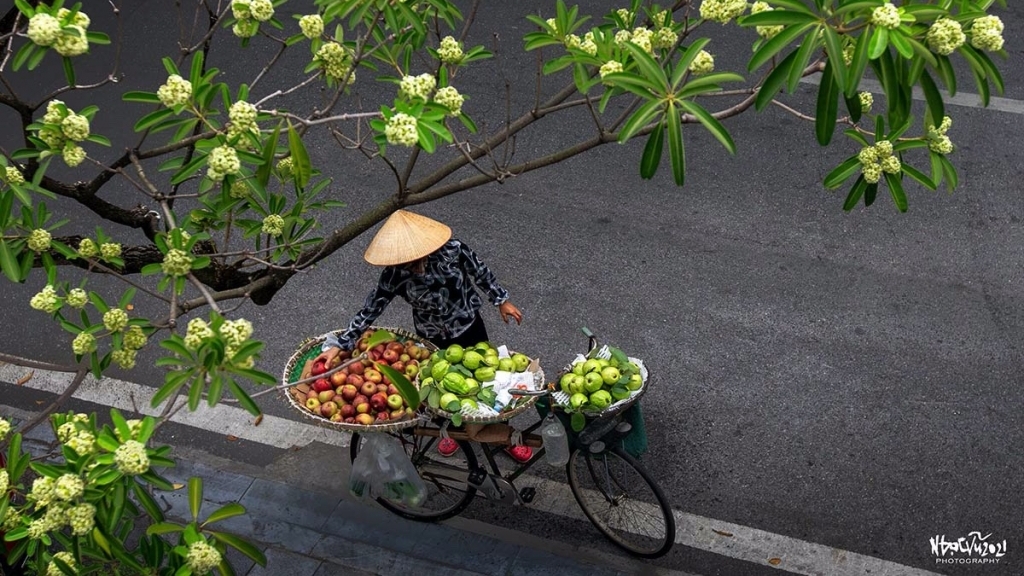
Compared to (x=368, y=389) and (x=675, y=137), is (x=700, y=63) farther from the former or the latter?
(x=368, y=389)

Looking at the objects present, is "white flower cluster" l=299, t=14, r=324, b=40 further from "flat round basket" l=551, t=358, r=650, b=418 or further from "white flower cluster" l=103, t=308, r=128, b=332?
"flat round basket" l=551, t=358, r=650, b=418

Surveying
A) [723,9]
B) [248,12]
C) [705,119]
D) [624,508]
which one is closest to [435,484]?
[624,508]

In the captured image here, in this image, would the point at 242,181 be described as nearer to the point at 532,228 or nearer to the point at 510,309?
the point at 510,309

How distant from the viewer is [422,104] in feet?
11.7

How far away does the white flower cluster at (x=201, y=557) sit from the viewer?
134 inches

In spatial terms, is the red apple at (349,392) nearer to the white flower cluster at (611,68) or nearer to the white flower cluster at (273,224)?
the white flower cluster at (273,224)

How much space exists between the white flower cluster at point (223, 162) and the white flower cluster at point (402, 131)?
558mm

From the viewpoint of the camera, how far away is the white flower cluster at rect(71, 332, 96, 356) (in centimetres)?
383

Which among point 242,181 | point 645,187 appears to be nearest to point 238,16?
point 242,181

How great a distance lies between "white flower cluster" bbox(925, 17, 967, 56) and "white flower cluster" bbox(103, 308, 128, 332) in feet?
10.0

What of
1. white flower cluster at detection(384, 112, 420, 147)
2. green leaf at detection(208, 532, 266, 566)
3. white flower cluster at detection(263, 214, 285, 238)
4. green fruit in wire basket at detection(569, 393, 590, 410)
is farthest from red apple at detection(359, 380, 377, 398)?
white flower cluster at detection(384, 112, 420, 147)

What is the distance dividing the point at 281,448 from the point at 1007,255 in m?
5.62

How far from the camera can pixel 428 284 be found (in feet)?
17.9

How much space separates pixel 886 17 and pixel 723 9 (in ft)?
2.81
